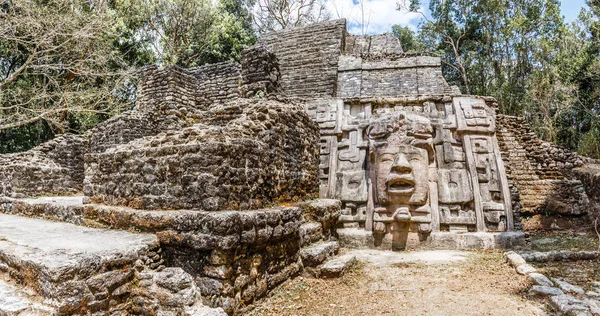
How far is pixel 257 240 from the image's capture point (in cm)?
324

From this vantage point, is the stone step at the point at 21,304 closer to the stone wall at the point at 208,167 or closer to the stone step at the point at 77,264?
the stone step at the point at 77,264

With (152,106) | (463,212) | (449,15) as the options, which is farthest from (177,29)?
(463,212)

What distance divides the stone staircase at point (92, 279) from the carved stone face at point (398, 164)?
3307mm

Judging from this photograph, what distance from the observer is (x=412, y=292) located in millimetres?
3588

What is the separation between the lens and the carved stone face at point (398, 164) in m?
5.08

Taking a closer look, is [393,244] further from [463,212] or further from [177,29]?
[177,29]

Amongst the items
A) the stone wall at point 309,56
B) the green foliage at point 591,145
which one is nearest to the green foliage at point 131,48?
the stone wall at point 309,56

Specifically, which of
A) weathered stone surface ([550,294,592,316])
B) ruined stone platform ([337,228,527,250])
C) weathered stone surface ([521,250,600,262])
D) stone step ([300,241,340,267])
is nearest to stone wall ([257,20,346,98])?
ruined stone platform ([337,228,527,250])

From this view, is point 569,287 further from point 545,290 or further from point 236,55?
point 236,55

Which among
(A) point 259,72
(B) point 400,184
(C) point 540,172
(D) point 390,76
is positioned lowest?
(B) point 400,184

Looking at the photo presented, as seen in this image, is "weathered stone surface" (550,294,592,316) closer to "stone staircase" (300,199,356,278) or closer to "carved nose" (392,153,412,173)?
"stone staircase" (300,199,356,278)

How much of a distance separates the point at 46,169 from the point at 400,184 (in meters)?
9.62

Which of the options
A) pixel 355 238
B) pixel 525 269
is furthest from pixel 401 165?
pixel 525 269

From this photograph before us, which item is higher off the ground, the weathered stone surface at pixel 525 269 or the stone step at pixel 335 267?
the weathered stone surface at pixel 525 269
